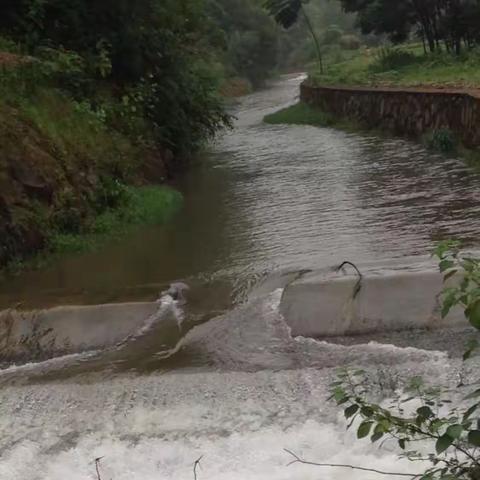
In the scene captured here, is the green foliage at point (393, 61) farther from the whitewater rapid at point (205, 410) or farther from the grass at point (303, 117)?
the whitewater rapid at point (205, 410)

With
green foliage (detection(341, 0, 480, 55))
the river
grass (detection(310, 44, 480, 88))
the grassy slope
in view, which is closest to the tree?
green foliage (detection(341, 0, 480, 55))

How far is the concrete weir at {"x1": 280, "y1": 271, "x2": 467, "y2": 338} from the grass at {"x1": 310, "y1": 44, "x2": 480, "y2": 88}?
1164 centimetres

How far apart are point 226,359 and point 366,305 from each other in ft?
4.23

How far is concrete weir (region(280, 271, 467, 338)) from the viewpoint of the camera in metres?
6.52

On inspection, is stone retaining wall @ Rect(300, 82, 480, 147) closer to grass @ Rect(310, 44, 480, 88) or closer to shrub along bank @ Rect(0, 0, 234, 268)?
grass @ Rect(310, 44, 480, 88)

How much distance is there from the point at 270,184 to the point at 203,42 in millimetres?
5967

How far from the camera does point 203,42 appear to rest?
19.5 metres

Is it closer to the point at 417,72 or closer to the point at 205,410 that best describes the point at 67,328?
the point at 205,410

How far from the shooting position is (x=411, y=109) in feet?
63.4

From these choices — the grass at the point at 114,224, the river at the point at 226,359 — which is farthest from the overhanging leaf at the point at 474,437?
the grass at the point at 114,224

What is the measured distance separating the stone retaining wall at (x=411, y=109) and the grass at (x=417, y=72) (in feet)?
2.82

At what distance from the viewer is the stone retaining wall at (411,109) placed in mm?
15336

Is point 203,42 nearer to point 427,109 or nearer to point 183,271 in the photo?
point 427,109

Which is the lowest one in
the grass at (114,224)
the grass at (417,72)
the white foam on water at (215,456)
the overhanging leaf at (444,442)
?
the white foam on water at (215,456)
